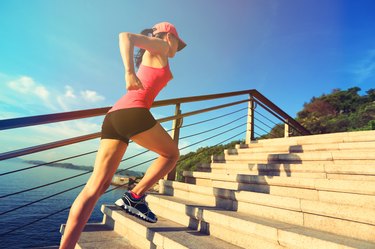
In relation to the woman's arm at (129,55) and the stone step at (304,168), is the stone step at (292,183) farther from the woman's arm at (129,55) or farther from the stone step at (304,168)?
the woman's arm at (129,55)

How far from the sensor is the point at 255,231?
1.76 meters

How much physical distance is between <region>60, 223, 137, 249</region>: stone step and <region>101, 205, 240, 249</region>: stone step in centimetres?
7

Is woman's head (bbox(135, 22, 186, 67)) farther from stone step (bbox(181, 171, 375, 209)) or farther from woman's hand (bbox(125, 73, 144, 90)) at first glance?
stone step (bbox(181, 171, 375, 209))

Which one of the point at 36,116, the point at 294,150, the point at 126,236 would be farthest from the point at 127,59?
the point at 294,150

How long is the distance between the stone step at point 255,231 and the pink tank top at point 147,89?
1201 mm

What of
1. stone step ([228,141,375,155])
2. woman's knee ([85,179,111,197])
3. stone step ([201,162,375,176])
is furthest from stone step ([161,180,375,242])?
stone step ([228,141,375,155])

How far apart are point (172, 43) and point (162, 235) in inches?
60.0

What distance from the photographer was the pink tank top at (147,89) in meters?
1.55

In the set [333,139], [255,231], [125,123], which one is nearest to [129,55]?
[125,123]

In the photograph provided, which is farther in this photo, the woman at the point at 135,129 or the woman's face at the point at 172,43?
the woman's face at the point at 172,43

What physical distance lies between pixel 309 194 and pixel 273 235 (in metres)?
0.91

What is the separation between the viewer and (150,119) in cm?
158

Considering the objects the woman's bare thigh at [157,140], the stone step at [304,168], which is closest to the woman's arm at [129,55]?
the woman's bare thigh at [157,140]

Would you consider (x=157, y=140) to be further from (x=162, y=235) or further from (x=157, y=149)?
(x=162, y=235)
